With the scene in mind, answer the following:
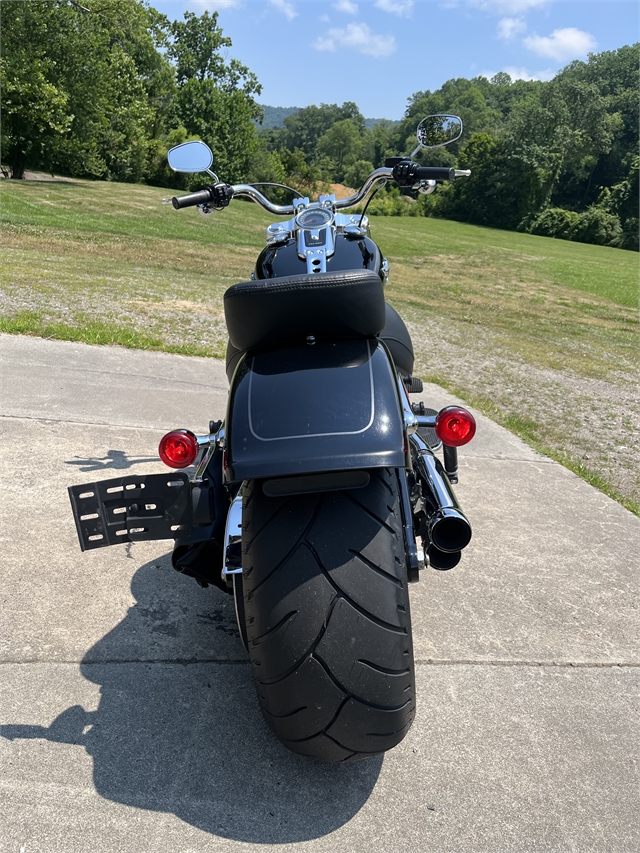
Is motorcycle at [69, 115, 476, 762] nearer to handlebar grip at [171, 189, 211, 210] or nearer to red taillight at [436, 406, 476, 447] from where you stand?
red taillight at [436, 406, 476, 447]

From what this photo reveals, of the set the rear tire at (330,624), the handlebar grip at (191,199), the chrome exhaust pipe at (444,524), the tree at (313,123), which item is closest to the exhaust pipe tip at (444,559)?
the chrome exhaust pipe at (444,524)

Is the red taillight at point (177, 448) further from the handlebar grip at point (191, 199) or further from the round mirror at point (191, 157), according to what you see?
the round mirror at point (191, 157)

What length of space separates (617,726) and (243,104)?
62077mm

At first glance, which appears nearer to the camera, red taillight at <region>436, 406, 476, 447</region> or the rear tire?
the rear tire

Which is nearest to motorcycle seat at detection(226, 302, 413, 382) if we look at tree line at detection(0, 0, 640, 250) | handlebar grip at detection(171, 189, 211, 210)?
handlebar grip at detection(171, 189, 211, 210)

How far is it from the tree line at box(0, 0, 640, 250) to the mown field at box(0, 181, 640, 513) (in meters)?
6.07

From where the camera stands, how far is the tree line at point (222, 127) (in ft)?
104

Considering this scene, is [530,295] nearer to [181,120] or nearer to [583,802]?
[583,802]

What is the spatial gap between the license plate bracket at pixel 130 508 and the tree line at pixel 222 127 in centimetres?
2068

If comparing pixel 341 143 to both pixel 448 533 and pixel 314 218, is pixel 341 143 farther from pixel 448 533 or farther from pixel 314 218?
pixel 448 533

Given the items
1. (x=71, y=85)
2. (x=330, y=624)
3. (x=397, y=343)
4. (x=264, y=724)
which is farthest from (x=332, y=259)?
(x=71, y=85)

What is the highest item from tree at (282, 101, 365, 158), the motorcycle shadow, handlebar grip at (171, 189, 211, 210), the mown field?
tree at (282, 101, 365, 158)

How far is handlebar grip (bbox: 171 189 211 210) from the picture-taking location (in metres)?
3.23

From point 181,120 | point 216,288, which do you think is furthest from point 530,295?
point 181,120
